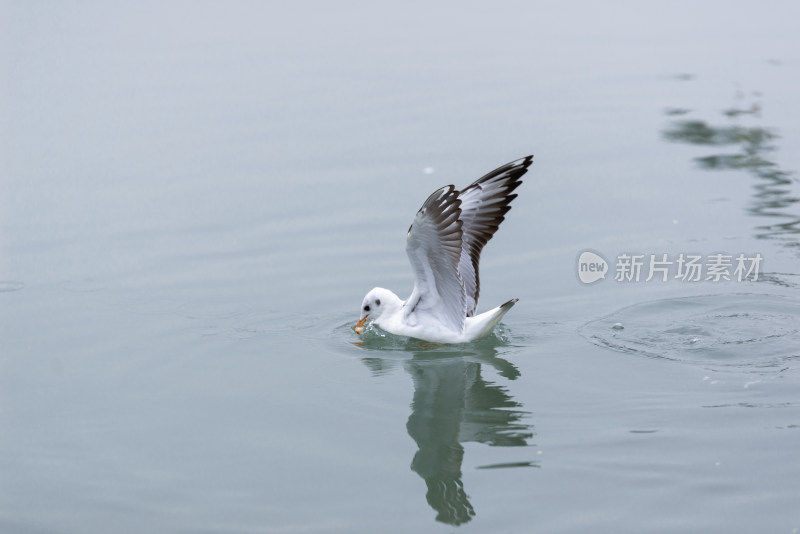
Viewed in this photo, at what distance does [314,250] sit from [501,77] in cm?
703

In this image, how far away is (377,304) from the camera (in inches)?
404

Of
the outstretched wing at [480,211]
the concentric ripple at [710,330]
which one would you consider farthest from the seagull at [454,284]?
the concentric ripple at [710,330]

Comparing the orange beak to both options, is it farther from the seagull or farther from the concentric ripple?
the concentric ripple

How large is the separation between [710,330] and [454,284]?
2.18 metres

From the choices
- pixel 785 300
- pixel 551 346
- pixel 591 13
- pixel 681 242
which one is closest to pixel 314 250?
pixel 551 346

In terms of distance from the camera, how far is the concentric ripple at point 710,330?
9312mm

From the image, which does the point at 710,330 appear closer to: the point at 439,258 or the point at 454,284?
the point at 454,284

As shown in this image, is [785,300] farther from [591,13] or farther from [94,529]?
[591,13]
